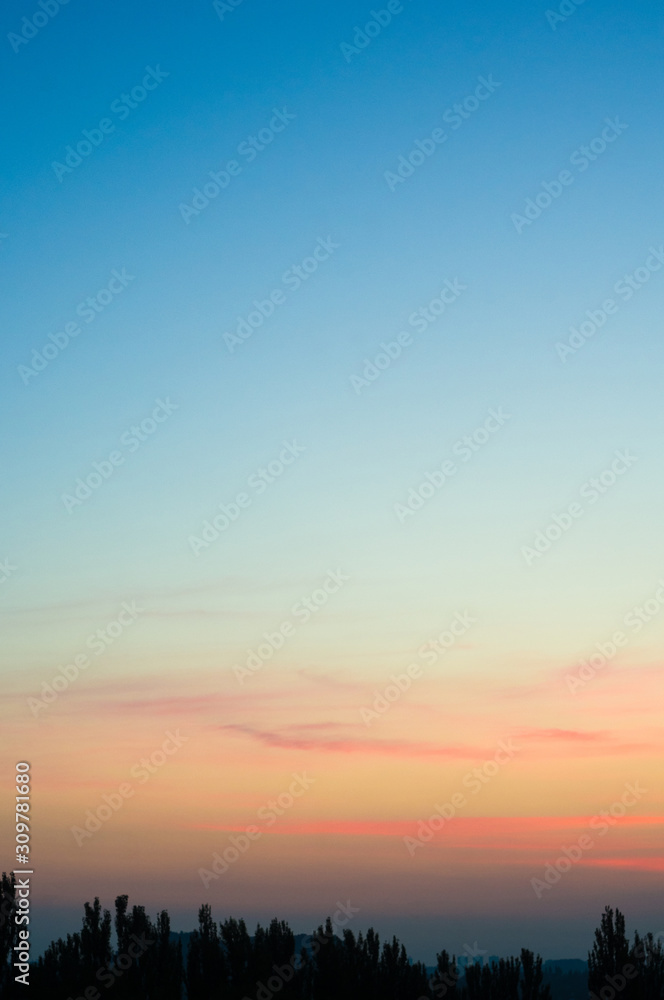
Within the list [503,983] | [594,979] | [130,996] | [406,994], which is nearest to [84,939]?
[130,996]

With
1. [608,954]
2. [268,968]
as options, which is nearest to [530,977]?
[608,954]

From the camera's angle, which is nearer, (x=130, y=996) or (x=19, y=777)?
(x=19, y=777)

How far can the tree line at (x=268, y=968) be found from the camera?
119 ft

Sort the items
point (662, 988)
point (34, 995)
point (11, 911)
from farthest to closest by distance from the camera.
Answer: point (34, 995), point (11, 911), point (662, 988)

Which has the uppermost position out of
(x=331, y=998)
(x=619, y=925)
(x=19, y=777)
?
(x=19, y=777)

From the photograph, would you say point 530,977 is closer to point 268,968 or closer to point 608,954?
point 608,954

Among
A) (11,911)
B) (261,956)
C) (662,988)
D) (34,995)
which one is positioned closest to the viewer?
(662,988)

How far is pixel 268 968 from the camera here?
42531mm

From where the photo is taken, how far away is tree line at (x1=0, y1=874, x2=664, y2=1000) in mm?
36250

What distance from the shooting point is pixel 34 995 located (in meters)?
41.0

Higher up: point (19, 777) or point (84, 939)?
point (19, 777)

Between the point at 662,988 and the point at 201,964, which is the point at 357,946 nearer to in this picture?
the point at 201,964

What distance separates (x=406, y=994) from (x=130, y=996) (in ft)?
38.8

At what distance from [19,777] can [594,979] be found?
2330cm
